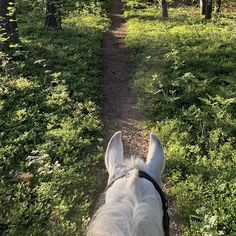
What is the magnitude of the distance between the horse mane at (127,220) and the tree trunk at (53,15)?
1627cm

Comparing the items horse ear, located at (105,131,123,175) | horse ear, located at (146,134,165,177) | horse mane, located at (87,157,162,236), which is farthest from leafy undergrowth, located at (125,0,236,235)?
horse mane, located at (87,157,162,236)

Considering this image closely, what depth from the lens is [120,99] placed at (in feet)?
37.3

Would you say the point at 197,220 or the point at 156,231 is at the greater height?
the point at 156,231

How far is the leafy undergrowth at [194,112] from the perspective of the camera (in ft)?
21.7

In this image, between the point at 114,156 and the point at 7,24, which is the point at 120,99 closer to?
the point at 7,24

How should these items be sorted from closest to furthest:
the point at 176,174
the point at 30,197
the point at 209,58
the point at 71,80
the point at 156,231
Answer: the point at 156,231 < the point at 30,197 < the point at 176,174 < the point at 71,80 < the point at 209,58

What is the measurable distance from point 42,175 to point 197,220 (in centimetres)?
301

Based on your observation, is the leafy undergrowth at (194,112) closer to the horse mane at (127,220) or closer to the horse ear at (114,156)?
the horse ear at (114,156)

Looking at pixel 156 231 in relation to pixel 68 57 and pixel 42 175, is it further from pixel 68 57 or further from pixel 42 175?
pixel 68 57

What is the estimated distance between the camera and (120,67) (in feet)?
45.7

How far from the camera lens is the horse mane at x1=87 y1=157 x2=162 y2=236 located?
207 cm

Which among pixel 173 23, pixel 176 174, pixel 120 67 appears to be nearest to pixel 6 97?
pixel 120 67

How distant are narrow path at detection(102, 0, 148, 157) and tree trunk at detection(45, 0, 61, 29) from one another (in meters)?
2.32

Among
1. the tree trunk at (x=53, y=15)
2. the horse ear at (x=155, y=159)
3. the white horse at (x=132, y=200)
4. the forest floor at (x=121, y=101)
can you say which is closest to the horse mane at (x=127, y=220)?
the white horse at (x=132, y=200)
